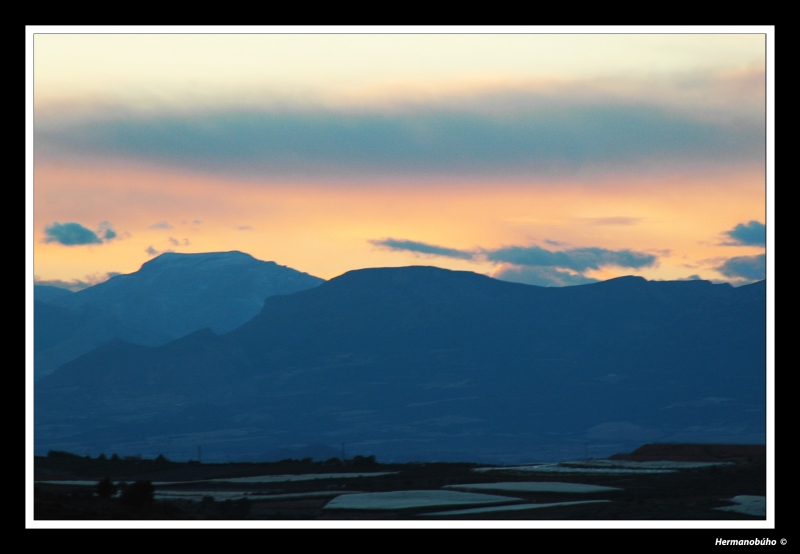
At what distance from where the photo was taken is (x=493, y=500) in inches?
2096

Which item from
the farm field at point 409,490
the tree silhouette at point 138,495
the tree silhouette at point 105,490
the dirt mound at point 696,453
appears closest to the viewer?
the farm field at point 409,490

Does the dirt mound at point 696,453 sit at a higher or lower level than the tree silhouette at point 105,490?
lower

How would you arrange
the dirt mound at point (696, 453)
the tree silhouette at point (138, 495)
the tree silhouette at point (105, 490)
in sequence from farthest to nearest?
1. the dirt mound at point (696, 453)
2. the tree silhouette at point (105, 490)
3. the tree silhouette at point (138, 495)

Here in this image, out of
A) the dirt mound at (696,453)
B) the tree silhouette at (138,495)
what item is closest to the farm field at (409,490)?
the tree silhouette at (138,495)

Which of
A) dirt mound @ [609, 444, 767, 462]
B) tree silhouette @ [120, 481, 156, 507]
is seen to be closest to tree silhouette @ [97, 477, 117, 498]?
tree silhouette @ [120, 481, 156, 507]

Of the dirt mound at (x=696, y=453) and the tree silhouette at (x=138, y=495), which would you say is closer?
the tree silhouette at (x=138, y=495)

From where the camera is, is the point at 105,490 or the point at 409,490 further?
the point at 409,490

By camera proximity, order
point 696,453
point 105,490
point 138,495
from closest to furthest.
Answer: point 138,495 → point 105,490 → point 696,453

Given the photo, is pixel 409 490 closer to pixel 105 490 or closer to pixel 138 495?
pixel 138 495

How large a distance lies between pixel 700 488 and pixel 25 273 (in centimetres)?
4485

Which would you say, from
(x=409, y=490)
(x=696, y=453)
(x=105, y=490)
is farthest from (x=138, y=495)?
(x=696, y=453)

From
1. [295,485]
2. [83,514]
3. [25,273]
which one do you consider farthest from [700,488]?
[25,273]

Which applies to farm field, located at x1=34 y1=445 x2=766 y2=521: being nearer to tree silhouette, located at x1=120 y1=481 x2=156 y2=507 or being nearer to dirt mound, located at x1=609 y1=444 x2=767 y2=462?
tree silhouette, located at x1=120 y1=481 x2=156 y2=507

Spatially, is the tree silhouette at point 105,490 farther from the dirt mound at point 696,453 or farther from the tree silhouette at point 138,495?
A: the dirt mound at point 696,453
